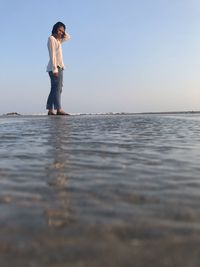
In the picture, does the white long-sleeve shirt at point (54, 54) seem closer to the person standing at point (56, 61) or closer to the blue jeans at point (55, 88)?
the person standing at point (56, 61)

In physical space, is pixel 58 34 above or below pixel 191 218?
above

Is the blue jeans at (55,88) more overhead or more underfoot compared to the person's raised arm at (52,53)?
more underfoot

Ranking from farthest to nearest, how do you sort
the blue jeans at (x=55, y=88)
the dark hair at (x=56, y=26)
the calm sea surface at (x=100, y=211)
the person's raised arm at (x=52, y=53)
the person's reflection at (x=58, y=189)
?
the blue jeans at (x=55, y=88)
the dark hair at (x=56, y=26)
the person's raised arm at (x=52, y=53)
the person's reflection at (x=58, y=189)
the calm sea surface at (x=100, y=211)

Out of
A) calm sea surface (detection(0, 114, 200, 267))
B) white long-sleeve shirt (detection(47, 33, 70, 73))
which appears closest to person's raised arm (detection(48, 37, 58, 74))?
white long-sleeve shirt (detection(47, 33, 70, 73))

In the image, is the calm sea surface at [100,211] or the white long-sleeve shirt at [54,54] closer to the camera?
the calm sea surface at [100,211]

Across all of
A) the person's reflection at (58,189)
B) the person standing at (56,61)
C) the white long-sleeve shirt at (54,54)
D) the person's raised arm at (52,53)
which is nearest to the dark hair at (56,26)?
the person standing at (56,61)

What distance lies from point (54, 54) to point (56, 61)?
352 millimetres

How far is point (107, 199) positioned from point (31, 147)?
2.46 m

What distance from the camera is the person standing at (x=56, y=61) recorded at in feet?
40.8

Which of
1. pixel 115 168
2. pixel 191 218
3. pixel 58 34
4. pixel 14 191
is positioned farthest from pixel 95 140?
pixel 58 34

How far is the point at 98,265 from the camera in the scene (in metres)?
1.30

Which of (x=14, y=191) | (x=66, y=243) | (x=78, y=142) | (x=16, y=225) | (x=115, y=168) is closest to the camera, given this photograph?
(x=66, y=243)

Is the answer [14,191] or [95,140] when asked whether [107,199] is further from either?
[95,140]

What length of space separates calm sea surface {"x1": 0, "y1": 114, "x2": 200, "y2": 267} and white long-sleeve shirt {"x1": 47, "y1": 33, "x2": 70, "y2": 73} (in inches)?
367
